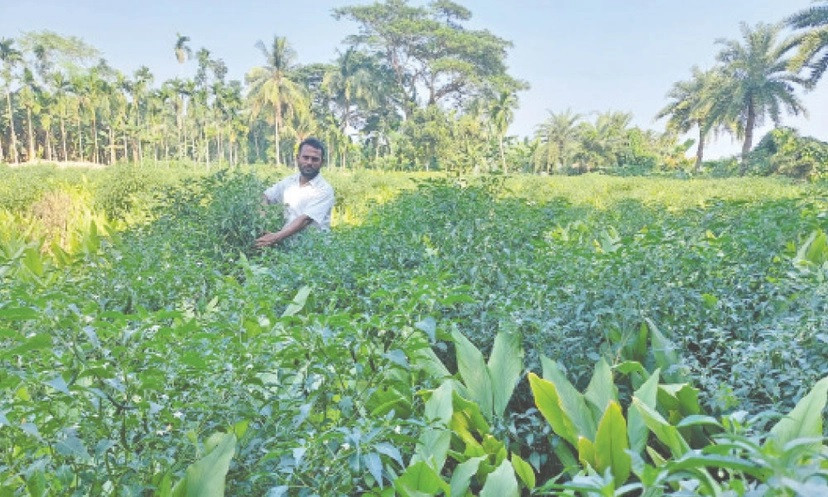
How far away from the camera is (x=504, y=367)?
2467 mm

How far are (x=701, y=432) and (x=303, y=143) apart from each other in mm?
3769

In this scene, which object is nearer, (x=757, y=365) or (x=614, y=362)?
(x=757, y=365)

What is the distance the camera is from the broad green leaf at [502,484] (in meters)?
1.75

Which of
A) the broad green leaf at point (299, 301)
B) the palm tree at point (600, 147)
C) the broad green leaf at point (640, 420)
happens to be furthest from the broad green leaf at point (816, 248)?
the palm tree at point (600, 147)

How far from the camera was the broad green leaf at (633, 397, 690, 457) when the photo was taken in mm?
1757

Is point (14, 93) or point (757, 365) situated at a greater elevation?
point (14, 93)

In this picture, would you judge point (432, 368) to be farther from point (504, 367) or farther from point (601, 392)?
point (601, 392)

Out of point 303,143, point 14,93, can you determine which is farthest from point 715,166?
point 14,93

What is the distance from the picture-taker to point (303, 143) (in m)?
5.04

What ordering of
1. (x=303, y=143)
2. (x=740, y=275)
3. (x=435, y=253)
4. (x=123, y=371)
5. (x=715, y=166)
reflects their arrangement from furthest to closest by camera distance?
(x=715, y=166)
(x=303, y=143)
(x=435, y=253)
(x=740, y=275)
(x=123, y=371)

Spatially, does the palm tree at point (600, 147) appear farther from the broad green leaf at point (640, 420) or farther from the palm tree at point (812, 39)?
the broad green leaf at point (640, 420)

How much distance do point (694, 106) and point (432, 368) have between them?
130 feet

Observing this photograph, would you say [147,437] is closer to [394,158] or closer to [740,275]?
[740,275]

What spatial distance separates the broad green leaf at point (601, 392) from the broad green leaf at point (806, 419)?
55 centimetres
